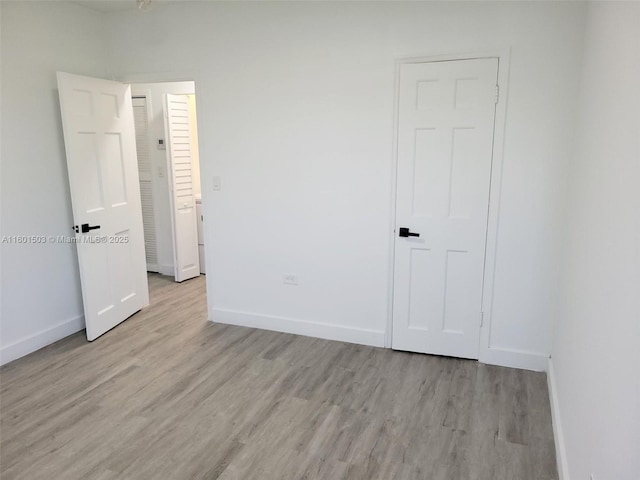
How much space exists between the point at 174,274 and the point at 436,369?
3.35 m

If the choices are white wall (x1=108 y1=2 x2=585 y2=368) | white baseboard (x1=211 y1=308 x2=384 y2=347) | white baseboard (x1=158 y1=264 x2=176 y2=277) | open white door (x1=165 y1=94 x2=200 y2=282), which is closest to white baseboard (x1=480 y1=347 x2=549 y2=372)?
white wall (x1=108 y1=2 x2=585 y2=368)

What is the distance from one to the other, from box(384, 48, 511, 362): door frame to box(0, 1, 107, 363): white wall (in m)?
2.59

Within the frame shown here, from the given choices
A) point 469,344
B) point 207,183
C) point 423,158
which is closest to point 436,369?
point 469,344

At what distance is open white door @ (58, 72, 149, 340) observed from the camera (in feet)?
11.3

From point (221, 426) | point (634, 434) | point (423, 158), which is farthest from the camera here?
point (423, 158)

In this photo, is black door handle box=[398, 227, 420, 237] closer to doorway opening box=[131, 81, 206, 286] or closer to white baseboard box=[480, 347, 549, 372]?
white baseboard box=[480, 347, 549, 372]

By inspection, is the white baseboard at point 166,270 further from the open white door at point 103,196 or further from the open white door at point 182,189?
the open white door at point 103,196

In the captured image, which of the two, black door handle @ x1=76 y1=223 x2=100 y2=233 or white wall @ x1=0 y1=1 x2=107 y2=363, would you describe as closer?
white wall @ x1=0 y1=1 x2=107 y2=363

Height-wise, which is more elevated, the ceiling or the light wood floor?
the ceiling

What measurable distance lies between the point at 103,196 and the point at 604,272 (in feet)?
11.5

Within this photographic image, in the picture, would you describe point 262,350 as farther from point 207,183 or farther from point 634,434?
point 634,434

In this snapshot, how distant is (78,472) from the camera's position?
7.29ft

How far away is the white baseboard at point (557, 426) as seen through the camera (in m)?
2.12

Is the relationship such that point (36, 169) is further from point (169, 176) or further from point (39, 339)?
point (169, 176)
